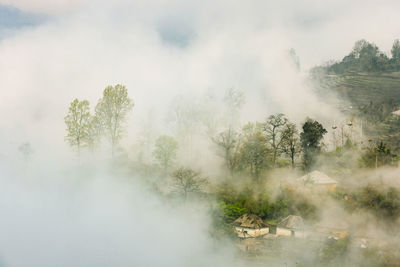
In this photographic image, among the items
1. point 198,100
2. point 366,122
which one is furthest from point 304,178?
point 366,122

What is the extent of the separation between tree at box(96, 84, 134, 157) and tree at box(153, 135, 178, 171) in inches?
154

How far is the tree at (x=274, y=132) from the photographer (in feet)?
115

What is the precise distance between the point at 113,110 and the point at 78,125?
3512 millimetres

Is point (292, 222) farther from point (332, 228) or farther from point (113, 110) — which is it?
point (113, 110)

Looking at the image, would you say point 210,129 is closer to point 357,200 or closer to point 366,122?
point 357,200

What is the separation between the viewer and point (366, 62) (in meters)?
66.9

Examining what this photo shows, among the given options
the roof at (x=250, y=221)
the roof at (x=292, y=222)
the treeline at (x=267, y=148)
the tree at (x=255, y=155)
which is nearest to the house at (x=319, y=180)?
the treeline at (x=267, y=148)

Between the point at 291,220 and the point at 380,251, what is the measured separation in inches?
334

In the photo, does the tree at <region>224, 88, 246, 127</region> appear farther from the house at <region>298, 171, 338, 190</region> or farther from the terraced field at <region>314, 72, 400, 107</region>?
the terraced field at <region>314, 72, 400, 107</region>

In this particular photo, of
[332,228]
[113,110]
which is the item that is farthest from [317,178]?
[113,110]

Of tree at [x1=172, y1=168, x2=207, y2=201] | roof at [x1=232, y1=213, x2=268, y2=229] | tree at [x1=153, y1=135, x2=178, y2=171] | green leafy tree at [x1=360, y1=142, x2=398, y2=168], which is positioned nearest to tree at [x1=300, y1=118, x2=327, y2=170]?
green leafy tree at [x1=360, y1=142, x2=398, y2=168]

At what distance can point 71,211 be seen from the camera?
48.8 feet

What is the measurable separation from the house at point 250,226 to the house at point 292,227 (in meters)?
1.42

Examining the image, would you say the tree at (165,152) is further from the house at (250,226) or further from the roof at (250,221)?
the house at (250,226)
